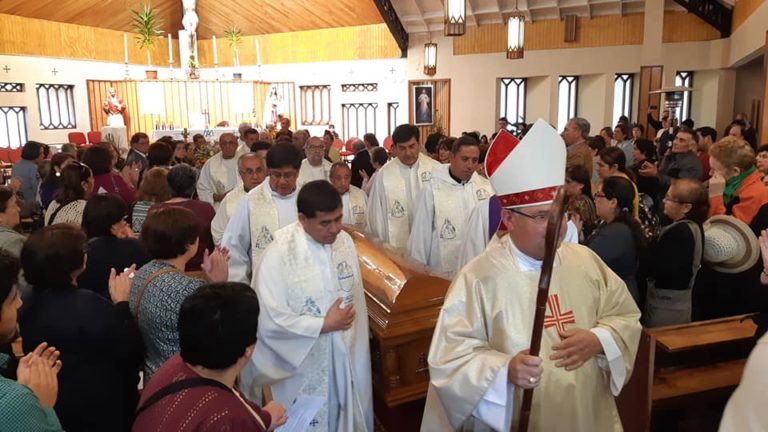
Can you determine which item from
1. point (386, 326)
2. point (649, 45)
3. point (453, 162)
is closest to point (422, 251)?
point (453, 162)

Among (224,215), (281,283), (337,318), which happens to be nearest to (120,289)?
(281,283)

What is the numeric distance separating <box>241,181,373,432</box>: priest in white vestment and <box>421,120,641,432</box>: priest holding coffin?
2.27 feet

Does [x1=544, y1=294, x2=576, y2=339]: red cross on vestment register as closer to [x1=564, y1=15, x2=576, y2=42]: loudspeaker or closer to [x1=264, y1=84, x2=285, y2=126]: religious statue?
[x1=564, y1=15, x2=576, y2=42]: loudspeaker

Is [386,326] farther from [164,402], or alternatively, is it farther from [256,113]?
[256,113]

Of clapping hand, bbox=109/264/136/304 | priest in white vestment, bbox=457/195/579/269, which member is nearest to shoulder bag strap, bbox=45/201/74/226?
clapping hand, bbox=109/264/136/304

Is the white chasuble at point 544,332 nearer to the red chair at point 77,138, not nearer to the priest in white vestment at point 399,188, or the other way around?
the priest in white vestment at point 399,188

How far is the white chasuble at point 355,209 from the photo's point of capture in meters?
5.54

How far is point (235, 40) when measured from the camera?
1944 cm

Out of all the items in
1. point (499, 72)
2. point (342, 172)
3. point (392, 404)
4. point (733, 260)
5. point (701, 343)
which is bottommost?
point (392, 404)

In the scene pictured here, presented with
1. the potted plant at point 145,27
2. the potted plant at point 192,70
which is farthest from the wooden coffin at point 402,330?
the potted plant at point 145,27

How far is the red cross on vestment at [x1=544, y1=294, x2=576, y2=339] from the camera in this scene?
2.26 metres

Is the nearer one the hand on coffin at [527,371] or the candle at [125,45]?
the hand on coffin at [527,371]

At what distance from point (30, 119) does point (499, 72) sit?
12472 mm

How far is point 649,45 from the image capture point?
13555mm
